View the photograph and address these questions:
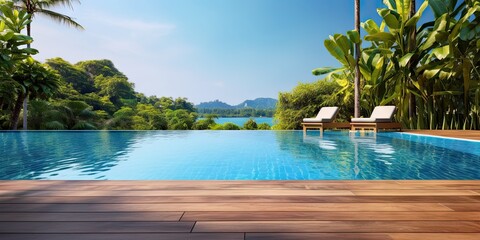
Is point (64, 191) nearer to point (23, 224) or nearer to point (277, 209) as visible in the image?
point (23, 224)

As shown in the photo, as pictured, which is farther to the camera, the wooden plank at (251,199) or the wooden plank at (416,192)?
the wooden plank at (416,192)

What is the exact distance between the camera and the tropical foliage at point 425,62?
908cm

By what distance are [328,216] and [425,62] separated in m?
10.1

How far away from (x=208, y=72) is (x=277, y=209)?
Answer: 3519 centimetres

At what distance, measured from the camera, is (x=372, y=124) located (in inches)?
366

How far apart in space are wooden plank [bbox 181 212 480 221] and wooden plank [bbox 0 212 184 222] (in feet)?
0.36

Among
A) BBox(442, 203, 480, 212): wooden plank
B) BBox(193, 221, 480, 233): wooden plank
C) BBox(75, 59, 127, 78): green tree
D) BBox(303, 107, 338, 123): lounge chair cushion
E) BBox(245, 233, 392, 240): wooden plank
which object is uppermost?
BBox(75, 59, 127, 78): green tree

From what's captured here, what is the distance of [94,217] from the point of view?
5.66ft

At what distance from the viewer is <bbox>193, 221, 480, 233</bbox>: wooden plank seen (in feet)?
5.05

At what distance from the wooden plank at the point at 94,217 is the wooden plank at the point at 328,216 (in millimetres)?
111

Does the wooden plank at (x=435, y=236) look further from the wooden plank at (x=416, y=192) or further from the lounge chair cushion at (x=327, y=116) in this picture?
the lounge chair cushion at (x=327, y=116)

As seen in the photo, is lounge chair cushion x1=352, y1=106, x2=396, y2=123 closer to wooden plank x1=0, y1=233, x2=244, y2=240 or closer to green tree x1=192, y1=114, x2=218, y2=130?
wooden plank x1=0, y1=233, x2=244, y2=240

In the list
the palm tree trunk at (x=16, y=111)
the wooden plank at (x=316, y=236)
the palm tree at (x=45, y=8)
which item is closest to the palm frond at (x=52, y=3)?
the palm tree at (x=45, y=8)

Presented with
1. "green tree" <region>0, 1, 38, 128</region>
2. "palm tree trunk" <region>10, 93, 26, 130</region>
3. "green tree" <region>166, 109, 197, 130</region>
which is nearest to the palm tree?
"green tree" <region>0, 1, 38, 128</region>
